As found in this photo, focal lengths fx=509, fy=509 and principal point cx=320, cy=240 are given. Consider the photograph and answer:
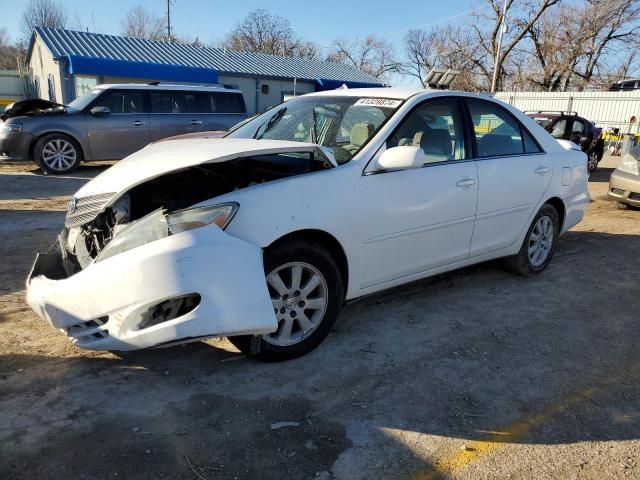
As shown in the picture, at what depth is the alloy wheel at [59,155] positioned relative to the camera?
10023mm

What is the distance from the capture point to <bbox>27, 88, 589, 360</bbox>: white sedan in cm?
261

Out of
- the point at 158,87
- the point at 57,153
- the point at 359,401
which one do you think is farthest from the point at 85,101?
the point at 359,401

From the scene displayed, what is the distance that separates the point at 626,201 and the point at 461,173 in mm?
6062

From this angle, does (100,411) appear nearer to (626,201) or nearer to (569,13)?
(626,201)

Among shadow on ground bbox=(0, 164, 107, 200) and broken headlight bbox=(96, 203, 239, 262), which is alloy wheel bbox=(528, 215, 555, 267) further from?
shadow on ground bbox=(0, 164, 107, 200)

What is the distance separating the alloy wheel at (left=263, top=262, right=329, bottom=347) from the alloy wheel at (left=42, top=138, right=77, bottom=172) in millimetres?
8830

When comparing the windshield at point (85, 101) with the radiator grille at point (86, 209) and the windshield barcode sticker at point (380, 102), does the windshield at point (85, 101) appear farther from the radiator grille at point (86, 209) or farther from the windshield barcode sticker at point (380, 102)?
the windshield barcode sticker at point (380, 102)

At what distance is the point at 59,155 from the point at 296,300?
8.91m

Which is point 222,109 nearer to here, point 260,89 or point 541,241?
point 541,241

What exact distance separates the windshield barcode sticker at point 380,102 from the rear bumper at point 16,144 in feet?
27.3

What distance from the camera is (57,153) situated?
1013 centimetres

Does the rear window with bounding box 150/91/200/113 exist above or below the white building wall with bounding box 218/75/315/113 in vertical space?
below

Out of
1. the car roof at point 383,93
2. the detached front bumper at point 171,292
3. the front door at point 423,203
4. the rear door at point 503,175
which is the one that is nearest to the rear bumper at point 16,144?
the car roof at point 383,93

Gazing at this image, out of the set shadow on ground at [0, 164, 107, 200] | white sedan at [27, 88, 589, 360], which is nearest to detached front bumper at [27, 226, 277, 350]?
white sedan at [27, 88, 589, 360]
